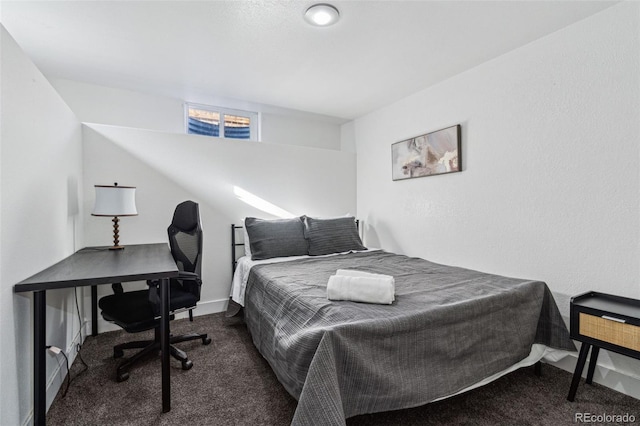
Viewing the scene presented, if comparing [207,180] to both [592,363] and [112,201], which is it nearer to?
[112,201]

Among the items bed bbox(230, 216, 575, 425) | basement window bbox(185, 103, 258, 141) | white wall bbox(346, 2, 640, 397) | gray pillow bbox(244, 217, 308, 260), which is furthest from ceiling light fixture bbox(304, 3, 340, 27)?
basement window bbox(185, 103, 258, 141)

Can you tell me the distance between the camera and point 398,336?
1.48 m

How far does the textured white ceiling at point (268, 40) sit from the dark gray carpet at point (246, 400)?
242 centimetres

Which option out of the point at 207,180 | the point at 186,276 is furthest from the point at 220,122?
the point at 186,276

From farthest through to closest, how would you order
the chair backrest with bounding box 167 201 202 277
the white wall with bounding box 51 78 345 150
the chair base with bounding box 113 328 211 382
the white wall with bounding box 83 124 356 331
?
the white wall with bounding box 51 78 345 150 < the white wall with bounding box 83 124 356 331 < the chair backrest with bounding box 167 201 202 277 < the chair base with bounding box 113 328 211 382

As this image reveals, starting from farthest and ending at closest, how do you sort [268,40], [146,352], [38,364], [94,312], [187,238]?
1. [94,312]
2. [187,238]
3. [268,40]
4. [146,352]
5. [38,364]

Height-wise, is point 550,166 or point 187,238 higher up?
point 550,166

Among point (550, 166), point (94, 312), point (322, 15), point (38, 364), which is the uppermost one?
point (322, 15)

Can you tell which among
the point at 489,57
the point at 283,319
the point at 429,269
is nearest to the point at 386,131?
the point at 489,57

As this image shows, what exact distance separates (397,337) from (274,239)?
1.91 metres

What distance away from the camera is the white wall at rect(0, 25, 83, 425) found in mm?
1363

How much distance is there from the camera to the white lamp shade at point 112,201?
2422 millimetres

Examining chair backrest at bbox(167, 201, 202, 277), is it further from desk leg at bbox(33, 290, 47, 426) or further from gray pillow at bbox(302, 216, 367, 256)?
gray pillow at bbox(302, 216, 367, 256)

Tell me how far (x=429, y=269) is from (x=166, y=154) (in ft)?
9.26
